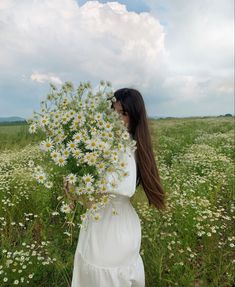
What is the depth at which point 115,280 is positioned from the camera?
2.16 metres

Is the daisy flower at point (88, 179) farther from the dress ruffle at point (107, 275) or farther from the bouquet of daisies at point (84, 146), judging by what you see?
the dress ruffle at point (107, 275)

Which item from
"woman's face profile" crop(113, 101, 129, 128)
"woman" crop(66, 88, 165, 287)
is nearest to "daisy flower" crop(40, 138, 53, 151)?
"woman" crop(66, 88, 165, 287)

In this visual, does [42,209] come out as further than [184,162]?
No

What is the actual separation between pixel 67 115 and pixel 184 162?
18.2 ft

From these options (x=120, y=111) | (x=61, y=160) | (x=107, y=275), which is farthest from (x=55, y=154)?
(x=107, y=275)

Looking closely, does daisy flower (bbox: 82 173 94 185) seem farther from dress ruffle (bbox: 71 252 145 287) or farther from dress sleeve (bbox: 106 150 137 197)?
dress ruffle (bbox: 71 252 145 287)

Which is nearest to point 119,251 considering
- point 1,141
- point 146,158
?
point 146,158

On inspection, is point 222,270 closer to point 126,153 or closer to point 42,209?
point 126,153

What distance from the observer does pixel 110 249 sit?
2168 mm

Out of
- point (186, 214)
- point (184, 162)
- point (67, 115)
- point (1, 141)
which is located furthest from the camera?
point (1, 141)

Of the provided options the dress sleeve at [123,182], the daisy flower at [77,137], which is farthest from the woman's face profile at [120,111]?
the daisy flower at [77,137]

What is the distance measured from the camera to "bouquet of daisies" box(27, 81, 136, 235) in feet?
5.90

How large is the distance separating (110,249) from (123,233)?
0.15 meters

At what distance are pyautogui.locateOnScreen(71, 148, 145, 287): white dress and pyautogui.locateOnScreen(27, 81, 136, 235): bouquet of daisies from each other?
0.85 ft
